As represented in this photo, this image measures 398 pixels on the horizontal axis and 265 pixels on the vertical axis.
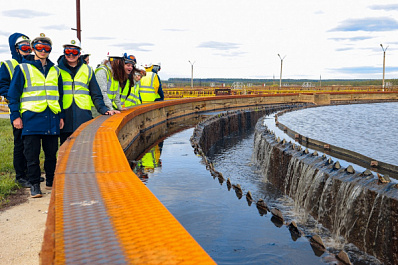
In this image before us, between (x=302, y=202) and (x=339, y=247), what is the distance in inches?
104

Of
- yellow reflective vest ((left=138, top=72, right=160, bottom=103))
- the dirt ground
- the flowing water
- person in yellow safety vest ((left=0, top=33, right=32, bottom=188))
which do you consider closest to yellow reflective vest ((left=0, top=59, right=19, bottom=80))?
person in yellow safety vest ((left=0, top=33, right=32, bottom=188))

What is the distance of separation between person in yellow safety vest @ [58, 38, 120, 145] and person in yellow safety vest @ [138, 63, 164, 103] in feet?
23.2

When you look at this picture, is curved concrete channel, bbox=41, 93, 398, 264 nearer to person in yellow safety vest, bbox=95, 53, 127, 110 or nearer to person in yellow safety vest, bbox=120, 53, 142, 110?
person in yellow safety vest, bbox=95, 53, 127, 110

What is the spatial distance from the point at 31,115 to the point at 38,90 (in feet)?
1.34

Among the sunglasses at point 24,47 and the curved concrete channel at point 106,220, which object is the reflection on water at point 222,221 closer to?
the curved concrete channel at point 106,220

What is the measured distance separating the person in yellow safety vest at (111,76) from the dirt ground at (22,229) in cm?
313

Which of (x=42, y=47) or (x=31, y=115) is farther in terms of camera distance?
(x=31, y=115)

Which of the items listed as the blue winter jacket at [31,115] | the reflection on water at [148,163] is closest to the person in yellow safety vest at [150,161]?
the reflection on water at [148,163]

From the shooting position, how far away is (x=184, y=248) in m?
2.15

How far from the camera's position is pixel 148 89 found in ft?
54.1

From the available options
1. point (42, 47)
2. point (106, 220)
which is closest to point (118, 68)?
point (42, 47)

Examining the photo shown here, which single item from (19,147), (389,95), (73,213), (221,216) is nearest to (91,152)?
(221,216)

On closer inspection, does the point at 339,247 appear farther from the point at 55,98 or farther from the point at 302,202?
the point at 55,98

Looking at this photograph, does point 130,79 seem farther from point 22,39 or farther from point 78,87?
point 22,39
